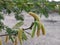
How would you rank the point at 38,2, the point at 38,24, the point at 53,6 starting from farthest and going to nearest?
the point at 38,2 → the point at 53,6 → the point at 38,24

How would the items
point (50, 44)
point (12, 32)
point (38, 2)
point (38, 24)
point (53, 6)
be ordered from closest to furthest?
point (38, 24) < point (12, 32) < point (53, 6) < point (38, 2) < point (50, 44)

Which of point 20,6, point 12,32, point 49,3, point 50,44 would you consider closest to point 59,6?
point 49,3

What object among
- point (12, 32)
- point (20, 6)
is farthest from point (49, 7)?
point (12, 32)

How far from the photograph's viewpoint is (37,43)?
4.87m

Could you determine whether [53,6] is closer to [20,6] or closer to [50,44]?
[20,6]

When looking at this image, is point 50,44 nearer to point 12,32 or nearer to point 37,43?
point 37,43

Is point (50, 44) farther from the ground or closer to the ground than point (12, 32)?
closer to the ground

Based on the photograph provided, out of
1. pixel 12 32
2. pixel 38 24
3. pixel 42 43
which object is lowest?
pixel 42 43

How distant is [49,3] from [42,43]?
11.4 feet

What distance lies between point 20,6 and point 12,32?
0.24 metres

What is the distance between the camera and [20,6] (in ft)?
5.09

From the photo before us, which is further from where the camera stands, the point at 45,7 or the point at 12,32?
the point at 45,7

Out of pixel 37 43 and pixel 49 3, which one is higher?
pixel 49 3

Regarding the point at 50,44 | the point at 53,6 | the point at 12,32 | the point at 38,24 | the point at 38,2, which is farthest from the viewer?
the point at 50,44
